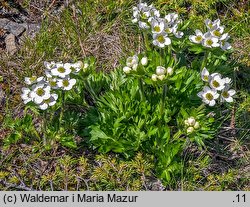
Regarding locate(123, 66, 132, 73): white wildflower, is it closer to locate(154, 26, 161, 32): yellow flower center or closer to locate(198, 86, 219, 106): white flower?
locate(154, 26, 161, 32): yellow flower center

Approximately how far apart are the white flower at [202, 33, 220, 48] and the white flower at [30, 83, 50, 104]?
1.01 metres

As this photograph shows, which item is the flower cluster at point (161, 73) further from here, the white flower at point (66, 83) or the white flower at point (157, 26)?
the white flower at point (66, 83)

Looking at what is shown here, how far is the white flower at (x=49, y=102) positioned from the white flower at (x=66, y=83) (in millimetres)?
71

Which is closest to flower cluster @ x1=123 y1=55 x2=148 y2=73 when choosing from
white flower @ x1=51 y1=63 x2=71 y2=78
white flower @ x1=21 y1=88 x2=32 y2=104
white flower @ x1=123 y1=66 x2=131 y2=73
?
white flower @ x1=123 y1=66 x2=131 y2=73

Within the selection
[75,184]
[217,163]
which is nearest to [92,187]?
[75,184]

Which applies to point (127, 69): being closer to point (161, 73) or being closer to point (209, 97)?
point (161, 73)

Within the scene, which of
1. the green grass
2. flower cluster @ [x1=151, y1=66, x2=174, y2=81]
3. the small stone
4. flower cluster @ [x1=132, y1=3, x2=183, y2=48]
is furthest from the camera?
the small stone

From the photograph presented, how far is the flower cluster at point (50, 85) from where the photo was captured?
Result: 9.58 feet

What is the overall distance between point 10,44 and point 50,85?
3.77 ft

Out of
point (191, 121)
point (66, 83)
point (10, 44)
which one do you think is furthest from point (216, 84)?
point (10, 44)

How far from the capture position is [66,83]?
2.98m

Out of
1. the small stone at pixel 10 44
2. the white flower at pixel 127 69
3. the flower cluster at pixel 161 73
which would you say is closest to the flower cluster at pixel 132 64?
the white flower at pixel 127 69

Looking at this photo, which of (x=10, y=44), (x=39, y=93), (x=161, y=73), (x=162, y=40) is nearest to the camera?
(x=161, y=73)

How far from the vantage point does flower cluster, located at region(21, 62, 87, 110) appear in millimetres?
2920
